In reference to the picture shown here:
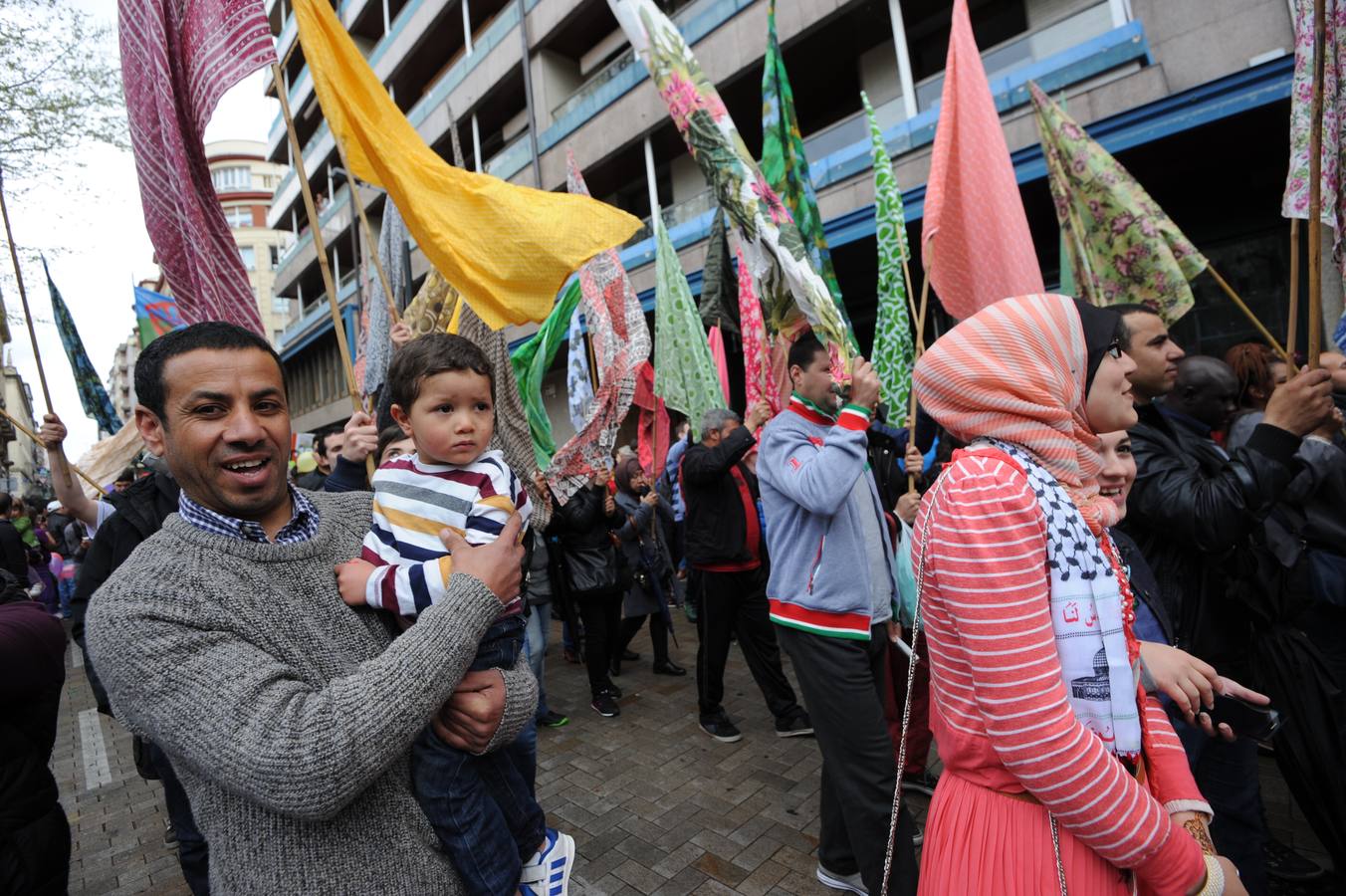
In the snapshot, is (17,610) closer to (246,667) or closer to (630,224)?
(246,667)

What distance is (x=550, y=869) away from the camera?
1.70 meters

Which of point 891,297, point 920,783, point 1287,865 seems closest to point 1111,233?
point 891,297

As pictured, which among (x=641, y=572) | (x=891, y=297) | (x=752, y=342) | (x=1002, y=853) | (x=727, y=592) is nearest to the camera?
(x=1002, y=853)

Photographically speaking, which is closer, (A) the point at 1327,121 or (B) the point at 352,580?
(B) the point at 352,580

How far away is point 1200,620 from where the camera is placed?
276cm

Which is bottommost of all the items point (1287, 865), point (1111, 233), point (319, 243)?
point (1287, 865)

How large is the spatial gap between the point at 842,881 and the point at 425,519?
8.32 feet

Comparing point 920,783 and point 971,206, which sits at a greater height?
point 971,206

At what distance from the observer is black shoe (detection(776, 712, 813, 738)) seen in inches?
185

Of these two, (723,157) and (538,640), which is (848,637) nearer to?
(723,157)

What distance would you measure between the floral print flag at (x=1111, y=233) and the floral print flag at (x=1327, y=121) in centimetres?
78

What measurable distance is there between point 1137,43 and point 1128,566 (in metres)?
8.24

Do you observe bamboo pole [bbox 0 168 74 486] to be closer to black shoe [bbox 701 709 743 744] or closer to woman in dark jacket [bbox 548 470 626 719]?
woman in dark jacket [bbox 548 470 626 719]

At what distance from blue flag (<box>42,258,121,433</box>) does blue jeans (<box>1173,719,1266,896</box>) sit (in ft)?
27.3
